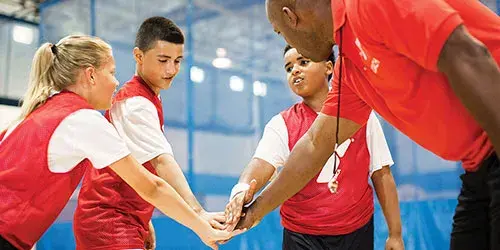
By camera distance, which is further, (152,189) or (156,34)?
(156,34)

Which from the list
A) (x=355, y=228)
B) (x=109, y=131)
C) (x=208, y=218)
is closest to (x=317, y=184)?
(x=355, y=228)

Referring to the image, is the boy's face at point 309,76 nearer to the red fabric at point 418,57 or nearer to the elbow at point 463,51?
the red fabric at point 418,57

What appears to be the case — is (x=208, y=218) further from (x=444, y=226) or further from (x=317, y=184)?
(x=444, y=226)

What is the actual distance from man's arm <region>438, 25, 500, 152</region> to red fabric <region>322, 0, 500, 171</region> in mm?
26

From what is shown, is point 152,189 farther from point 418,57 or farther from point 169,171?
point 418,57

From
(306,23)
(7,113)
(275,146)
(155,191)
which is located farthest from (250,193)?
(7,113)

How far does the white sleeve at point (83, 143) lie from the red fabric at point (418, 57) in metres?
1.00

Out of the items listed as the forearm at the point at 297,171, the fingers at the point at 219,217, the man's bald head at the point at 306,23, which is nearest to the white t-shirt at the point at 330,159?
the fingers at the point at 219,217

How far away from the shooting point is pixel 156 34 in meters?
2.91

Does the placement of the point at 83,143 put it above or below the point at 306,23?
below

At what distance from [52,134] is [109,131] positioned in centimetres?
20

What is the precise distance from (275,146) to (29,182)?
3.68 feet

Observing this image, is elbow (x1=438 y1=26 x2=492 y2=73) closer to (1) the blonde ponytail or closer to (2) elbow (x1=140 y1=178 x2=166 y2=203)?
(2) elbow (x1=140 y1=178 x2=166 y2=203)

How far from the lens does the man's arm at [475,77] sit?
1.08 m
